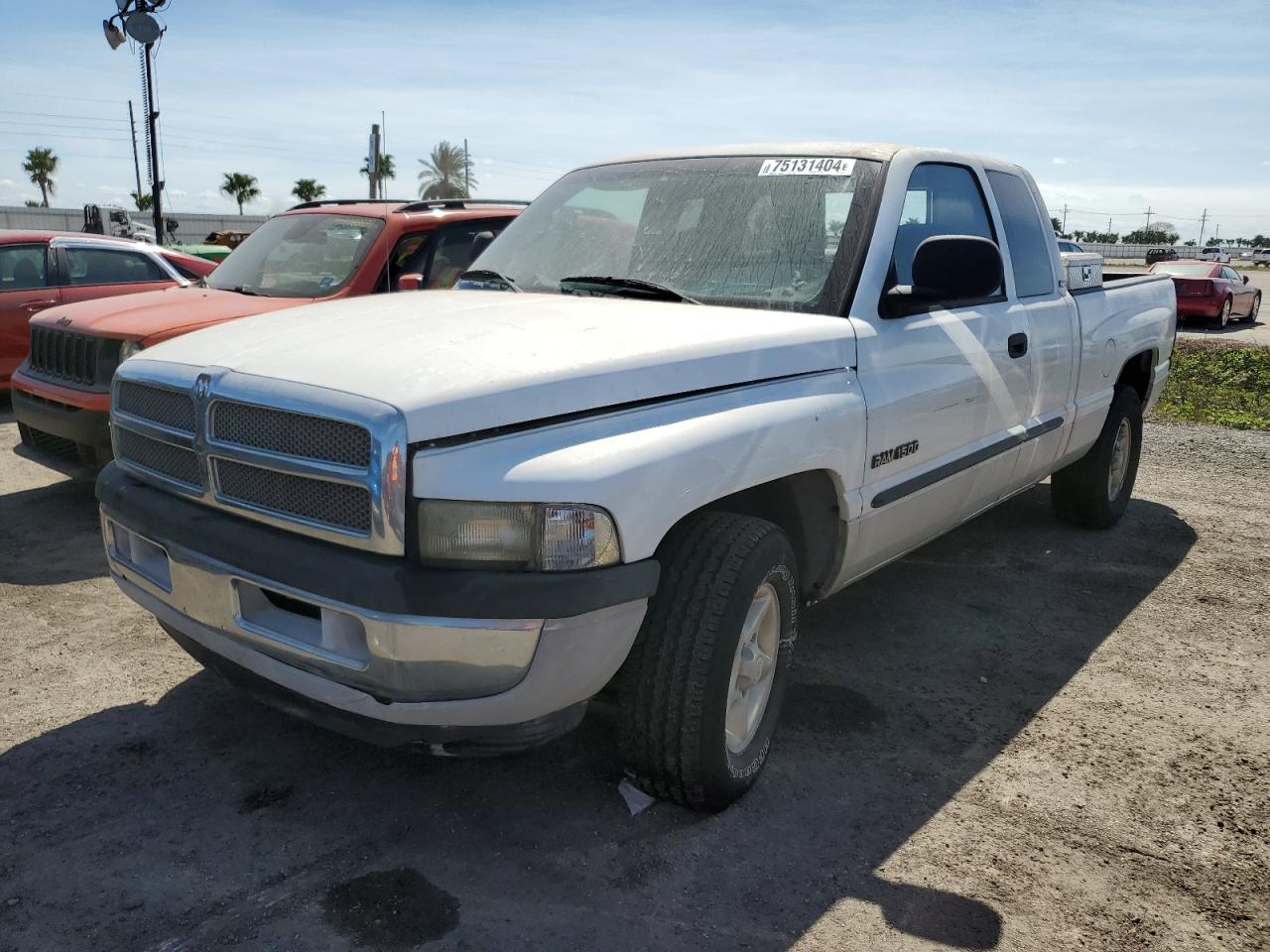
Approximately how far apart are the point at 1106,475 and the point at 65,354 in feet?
18.8

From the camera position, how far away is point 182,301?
601 centimetres

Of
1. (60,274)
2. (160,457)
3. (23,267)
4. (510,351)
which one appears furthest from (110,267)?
(510,351)

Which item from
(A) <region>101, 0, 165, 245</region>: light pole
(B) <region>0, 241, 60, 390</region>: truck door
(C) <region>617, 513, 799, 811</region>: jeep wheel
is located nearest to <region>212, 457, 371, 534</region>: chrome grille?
(C) <region>617, 513, 799, 811</region>: jeep wheel

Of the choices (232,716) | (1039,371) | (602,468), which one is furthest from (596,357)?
(1039,371)

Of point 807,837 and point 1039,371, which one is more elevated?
point 1039,371

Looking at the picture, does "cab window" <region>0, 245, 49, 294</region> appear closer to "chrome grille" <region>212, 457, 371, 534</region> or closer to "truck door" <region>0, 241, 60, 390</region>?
"truck door" <region>0, 241, 60, 390</region>

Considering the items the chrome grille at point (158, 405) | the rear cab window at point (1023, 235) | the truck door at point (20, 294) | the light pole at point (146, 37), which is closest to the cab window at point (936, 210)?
the rear cab window at point (1023, 235)

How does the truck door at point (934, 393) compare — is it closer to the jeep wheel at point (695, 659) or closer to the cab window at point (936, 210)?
the cab window at point (936, 210)

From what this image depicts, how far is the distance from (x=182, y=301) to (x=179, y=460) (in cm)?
360

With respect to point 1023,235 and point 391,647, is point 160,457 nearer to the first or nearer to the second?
point 391,647

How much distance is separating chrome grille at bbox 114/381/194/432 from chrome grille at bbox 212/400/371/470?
0.15 meters

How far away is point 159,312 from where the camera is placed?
576 centimetres

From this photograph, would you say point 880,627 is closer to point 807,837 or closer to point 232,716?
point 807,837

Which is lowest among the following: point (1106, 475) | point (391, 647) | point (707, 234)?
point (1106, 475)
